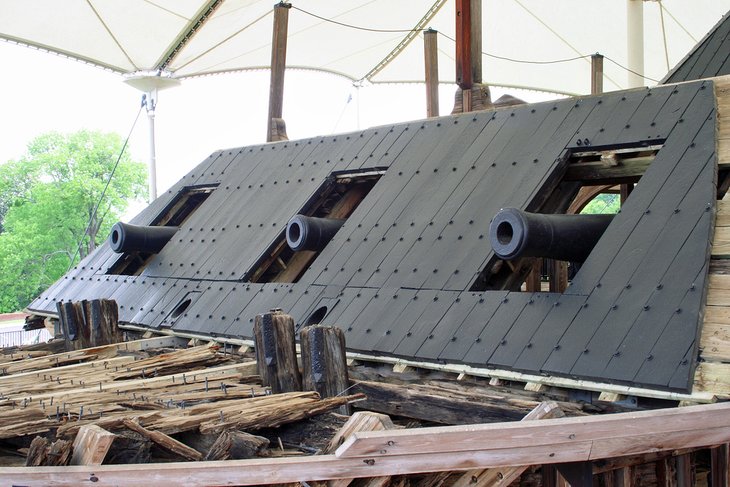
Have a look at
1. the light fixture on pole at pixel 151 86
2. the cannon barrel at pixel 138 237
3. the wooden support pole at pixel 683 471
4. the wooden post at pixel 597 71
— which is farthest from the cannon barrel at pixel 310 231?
the light fixture on pole at pixel 151 86

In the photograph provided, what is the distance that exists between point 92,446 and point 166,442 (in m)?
0.52

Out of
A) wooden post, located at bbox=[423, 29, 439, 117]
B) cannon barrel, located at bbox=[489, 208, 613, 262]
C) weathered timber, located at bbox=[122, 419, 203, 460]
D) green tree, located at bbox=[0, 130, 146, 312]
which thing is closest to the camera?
weathered timber, located at bbox=[122, 419, 203, 460]

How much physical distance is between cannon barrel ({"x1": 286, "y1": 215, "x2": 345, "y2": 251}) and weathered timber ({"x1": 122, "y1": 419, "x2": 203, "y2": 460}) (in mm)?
4324

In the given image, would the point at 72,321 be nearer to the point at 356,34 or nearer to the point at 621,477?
the point at 621,477

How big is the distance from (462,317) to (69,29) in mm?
22604

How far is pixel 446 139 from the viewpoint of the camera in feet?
32.7

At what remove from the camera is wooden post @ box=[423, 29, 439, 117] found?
1594 cm

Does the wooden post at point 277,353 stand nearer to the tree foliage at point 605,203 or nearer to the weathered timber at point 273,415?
Answer: the weathered timber at point 273,415

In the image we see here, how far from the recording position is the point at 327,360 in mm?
7348

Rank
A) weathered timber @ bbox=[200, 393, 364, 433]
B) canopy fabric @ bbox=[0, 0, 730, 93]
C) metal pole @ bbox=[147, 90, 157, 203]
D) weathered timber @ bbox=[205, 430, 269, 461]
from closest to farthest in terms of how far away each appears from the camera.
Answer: weathered timber @ bbox=[205, 430, 269, 461] < weathered timber @ bbox=[200, 393, 364, 433] < canopy fabric @ bbox=[0, 0, 730, 93] < metal pole @ bbox=[147, 90, 157, 203]

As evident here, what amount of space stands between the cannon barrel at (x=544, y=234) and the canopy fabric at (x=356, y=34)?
1870 cm

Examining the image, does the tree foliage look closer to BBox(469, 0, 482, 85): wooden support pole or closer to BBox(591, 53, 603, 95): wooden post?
BBox(591, 53, 603, 95): wooden post

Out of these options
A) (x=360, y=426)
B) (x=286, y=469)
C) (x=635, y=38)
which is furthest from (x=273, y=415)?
(x=635, y=38)

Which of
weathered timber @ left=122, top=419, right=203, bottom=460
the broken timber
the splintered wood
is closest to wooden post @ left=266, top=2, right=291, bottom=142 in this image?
the splintered wood
